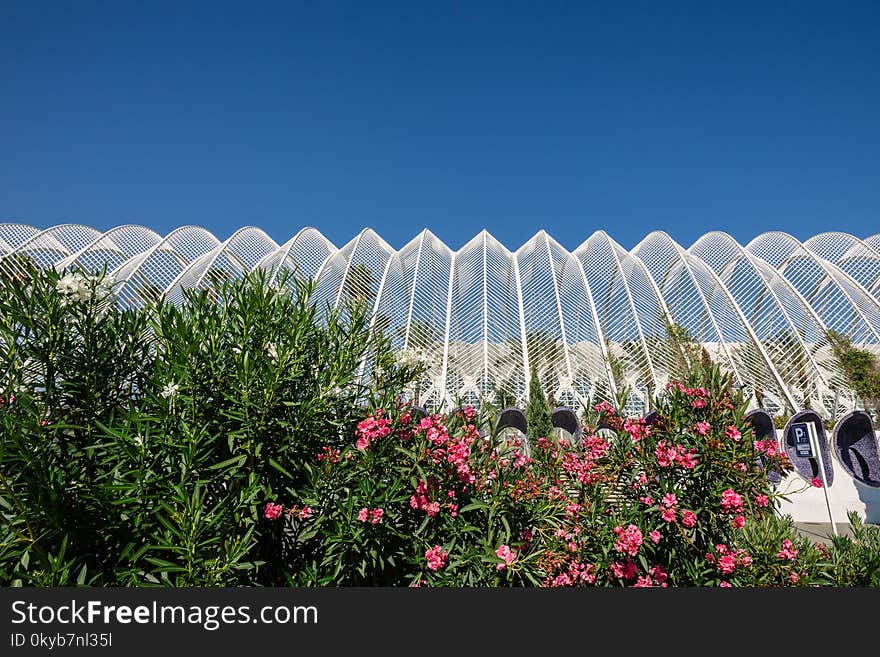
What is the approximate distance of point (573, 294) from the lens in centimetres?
2355

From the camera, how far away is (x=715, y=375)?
476 cm

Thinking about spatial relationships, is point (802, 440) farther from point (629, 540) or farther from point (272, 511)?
point (272, 511)

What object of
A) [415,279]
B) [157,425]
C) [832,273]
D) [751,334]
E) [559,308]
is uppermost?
[415,279]

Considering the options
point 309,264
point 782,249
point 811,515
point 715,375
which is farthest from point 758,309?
point 309,264

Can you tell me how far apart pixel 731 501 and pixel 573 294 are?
66.7ft

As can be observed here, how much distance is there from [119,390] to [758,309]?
25.8 m

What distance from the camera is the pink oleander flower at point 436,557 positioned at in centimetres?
355

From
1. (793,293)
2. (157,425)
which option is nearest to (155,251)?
(157,425)

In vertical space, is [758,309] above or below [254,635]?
above

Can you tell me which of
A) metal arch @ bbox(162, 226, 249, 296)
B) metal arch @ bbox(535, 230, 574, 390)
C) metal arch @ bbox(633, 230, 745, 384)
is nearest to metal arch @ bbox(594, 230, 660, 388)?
metal arch @ bbox(633, 230, 745, 384)

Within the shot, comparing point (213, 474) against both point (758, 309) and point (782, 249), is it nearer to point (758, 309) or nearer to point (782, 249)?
point (758, 309)

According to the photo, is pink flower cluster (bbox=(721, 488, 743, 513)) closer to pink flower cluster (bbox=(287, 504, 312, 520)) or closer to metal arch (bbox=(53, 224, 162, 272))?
pink flower cluster (bbox=(287, 504, 312, 520))

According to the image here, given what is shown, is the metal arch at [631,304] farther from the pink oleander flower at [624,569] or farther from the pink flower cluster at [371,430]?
the pink flower cluster at [371,430]

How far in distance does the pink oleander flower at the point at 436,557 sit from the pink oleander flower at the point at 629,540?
1.48 m
